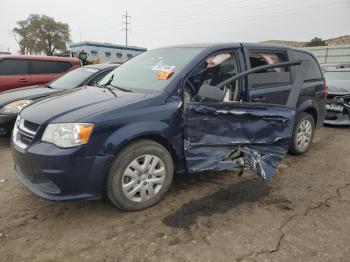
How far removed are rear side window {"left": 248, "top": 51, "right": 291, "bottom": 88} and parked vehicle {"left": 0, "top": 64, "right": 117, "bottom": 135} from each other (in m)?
2.40

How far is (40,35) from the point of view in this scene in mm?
60312

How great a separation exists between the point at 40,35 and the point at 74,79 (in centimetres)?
6007

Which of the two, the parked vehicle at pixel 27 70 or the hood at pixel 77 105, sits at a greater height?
the parked vehicle at pixel 27 70

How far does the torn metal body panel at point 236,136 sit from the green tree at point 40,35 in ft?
201

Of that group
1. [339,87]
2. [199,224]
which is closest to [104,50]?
[339,87]

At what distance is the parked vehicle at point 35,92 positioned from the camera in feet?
18.6

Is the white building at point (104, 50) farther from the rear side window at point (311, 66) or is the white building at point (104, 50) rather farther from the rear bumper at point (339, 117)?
the rear side window at point (311, 66)

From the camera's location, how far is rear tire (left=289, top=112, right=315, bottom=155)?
5.23 meters

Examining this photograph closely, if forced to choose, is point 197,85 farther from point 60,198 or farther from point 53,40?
point 53,40

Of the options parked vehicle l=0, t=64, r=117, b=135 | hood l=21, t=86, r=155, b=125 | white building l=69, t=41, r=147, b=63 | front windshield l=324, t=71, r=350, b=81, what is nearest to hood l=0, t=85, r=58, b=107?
parked vehicle l=0, t=64, r=117, b=135

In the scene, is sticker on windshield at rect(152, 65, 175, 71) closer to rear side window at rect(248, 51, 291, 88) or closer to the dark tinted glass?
rear side window at rect(248, 51, 291, 88)

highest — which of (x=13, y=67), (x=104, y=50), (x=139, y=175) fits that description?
(x=104, y=50)

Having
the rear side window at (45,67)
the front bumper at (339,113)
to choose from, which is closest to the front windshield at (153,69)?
the rear side window at (45,67)

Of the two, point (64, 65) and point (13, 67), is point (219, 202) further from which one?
point (13, 67)
